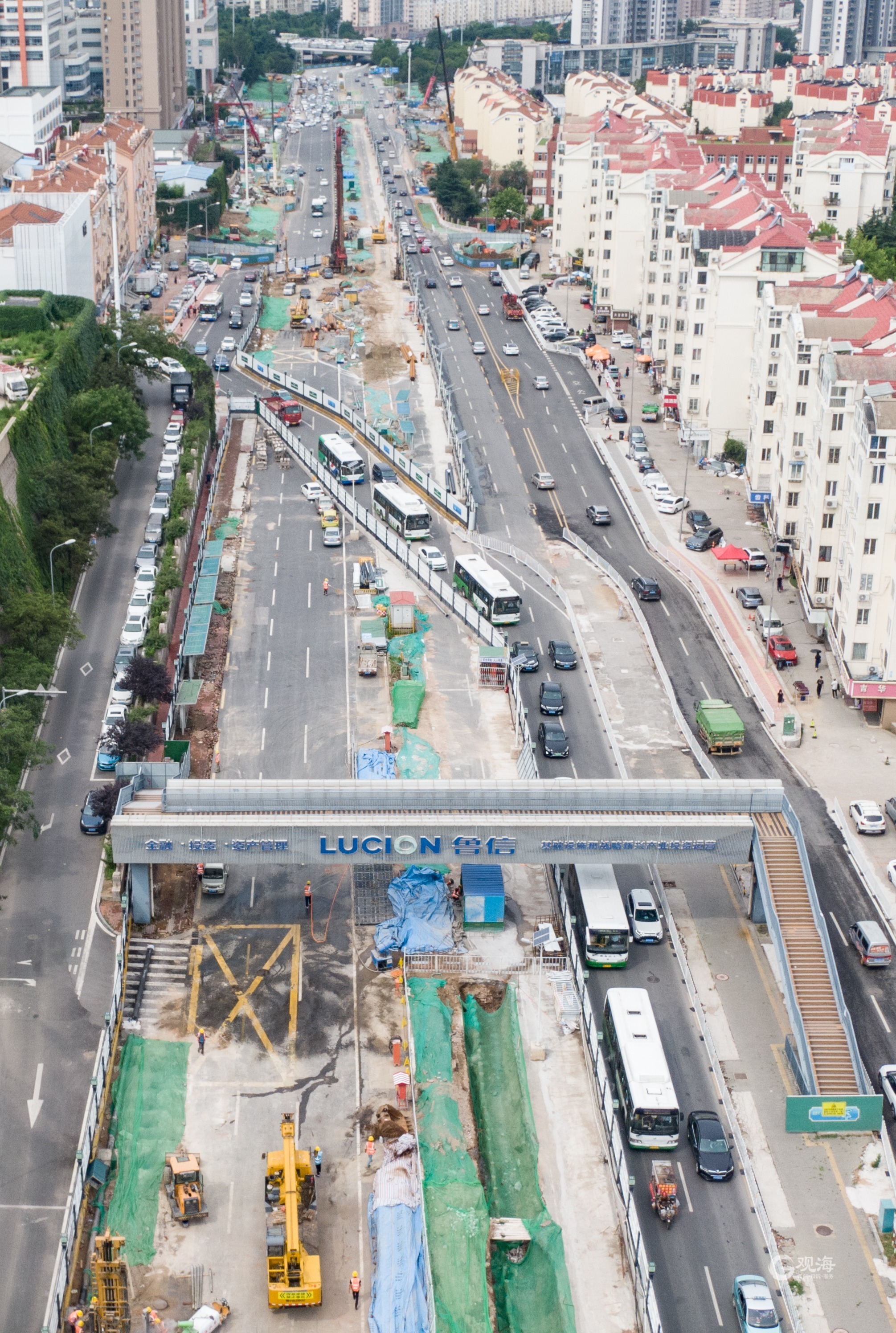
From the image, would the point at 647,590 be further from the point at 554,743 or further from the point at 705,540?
the point at 554,743

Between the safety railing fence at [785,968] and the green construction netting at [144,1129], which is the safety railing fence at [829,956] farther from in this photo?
the green construction netting at [144,1129]

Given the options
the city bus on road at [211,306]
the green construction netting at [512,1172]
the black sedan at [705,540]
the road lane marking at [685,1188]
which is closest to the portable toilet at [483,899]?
the green construction netting at [512,1172]

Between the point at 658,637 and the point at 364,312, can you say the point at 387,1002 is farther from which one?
the point at 364,312

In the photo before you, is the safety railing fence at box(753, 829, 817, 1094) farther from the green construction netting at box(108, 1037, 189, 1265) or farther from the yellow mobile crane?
the green construction netting at box(108, 1037, 189, 1265)

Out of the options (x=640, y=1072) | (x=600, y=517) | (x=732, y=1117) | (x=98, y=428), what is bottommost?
(x=732, y=1117)

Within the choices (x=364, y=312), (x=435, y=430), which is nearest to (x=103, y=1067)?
(x=435, y=430)

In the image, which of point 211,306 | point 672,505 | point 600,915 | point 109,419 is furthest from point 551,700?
point 211,306
